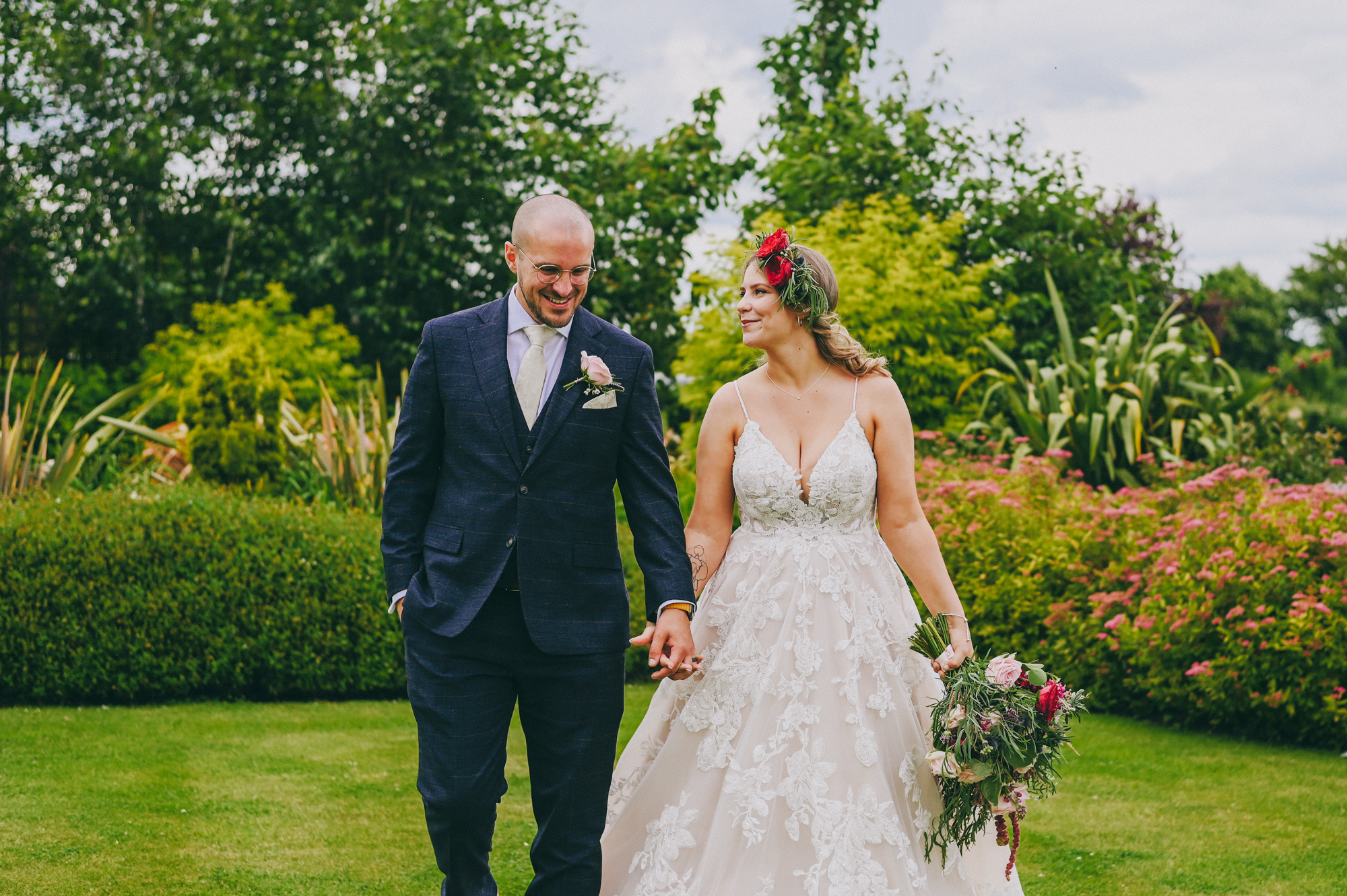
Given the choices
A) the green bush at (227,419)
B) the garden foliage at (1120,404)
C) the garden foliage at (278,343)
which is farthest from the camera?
the garden foliage at (278,343)

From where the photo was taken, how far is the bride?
116 inches

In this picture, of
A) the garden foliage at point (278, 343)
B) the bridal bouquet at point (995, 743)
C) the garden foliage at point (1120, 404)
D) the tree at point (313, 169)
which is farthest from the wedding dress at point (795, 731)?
the tree at point (313, 169)

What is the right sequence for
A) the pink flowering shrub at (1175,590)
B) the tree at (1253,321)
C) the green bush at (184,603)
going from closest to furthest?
the pink flowering shrub at (1175,590) → the green bush at (184,603) → the tree at (1253,321)

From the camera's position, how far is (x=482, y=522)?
2.78 m

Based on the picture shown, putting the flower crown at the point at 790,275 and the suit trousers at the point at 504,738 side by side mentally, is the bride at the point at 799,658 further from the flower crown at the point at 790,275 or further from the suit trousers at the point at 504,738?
the suit trousers at the point at 504,738

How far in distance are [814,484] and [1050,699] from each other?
2.79 ft

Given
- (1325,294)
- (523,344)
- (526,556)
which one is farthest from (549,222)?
(1325,294)

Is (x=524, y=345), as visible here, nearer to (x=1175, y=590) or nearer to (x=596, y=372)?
(x=596, y=372)

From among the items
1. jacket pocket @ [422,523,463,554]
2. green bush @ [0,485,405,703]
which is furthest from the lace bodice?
green bush @ [0,485,405,703]

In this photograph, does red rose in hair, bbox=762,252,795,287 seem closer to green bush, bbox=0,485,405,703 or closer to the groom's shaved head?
the groom's shaved head

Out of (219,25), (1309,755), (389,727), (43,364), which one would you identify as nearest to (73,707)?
(389,727)

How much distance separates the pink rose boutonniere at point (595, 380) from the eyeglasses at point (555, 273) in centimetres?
20

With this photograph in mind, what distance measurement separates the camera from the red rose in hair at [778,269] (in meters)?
3.31

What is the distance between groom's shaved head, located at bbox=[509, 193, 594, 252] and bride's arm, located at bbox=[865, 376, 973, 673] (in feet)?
3.43
